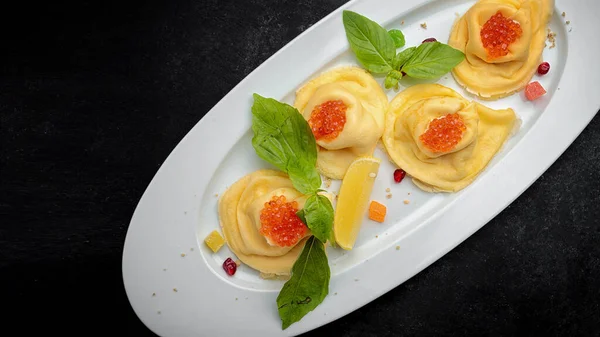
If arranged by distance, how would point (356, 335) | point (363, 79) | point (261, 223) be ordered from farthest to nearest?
point (356, 335), point (363, 79), point (261, 223)

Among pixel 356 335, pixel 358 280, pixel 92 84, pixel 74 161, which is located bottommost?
pixel 356 335

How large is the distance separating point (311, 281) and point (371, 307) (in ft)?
2.14

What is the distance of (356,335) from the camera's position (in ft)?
10.7

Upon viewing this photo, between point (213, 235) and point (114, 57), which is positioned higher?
point (114, 57)

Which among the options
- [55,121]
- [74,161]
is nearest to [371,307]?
[74,161]

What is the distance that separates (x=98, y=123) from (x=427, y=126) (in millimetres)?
2060

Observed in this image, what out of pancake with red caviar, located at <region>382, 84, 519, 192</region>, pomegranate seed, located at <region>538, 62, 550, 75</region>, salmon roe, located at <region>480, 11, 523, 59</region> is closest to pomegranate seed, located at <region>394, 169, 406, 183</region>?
pancake with red caviar, located at <region>382, 84, 519, 192</region>

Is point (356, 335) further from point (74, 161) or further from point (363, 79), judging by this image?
point (74, 161)

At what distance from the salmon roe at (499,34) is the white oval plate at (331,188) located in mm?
263

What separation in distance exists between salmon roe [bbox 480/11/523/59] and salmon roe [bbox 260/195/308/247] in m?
1.52

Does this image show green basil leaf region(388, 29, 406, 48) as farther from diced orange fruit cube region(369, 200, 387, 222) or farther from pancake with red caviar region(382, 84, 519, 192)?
diced orange fruit cube region(369, 200, 387, 222)

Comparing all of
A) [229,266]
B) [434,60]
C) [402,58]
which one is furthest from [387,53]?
[229,266]

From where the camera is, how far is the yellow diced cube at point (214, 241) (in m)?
2.98

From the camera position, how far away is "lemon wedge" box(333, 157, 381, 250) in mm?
2891
